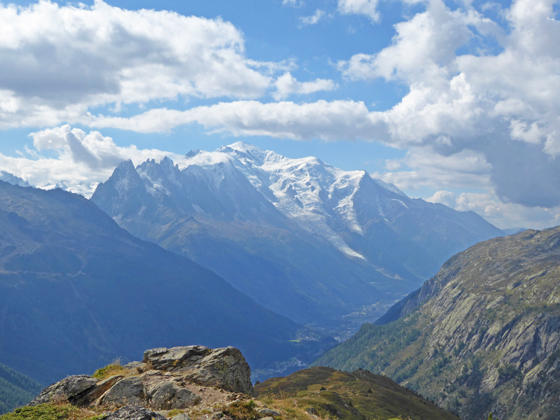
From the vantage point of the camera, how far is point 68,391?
146ft

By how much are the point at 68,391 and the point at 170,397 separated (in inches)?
441

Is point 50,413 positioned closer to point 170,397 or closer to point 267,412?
point 170,397

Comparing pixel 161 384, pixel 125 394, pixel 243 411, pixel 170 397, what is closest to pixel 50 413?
pixel 125 394

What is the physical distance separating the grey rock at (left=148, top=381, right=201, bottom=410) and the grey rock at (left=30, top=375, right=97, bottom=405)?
808 cm

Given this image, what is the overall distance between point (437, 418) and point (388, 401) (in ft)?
68.3

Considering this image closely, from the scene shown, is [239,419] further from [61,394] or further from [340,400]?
[340,400]

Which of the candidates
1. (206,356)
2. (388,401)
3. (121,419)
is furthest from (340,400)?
(121,419)

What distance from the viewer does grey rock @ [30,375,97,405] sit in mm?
43691

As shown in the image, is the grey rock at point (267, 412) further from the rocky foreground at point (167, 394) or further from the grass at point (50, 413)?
the grass at point (50, 413)

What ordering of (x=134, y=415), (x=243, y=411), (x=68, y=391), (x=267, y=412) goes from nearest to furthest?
(x=134, y=415) < (x=243, y=411) < (x=267, y=412) < (x=68, y=391)

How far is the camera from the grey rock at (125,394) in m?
41.0

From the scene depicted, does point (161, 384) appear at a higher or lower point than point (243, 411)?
higher

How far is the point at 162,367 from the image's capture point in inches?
2036

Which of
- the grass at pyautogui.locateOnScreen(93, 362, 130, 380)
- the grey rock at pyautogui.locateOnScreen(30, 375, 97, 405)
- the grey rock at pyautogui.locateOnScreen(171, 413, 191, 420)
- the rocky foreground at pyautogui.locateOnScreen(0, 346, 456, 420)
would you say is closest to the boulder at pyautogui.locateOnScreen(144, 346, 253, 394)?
the rocky foreground at pyautogui.locateOnScreen(0, 346, 456, 420)
